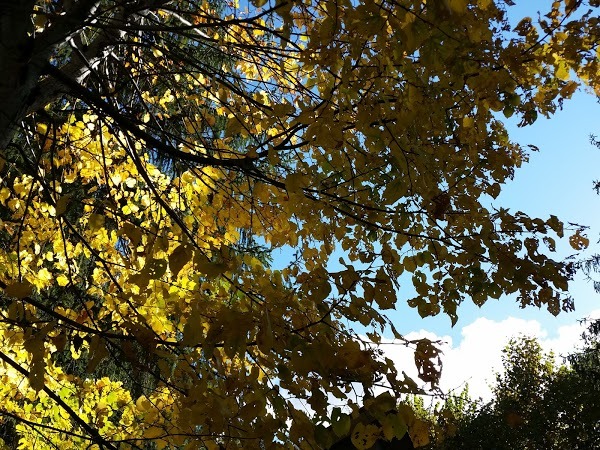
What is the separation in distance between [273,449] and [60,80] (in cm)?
173

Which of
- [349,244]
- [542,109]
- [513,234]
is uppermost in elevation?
[542,109]

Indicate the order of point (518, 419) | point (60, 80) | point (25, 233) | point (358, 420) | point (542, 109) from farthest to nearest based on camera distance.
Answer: point (518, 419) → point (25, 233) → point (542, 109) → point (60, 80) → point (358, 420)

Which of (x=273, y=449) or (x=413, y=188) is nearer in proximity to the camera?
(x=273, y=449)

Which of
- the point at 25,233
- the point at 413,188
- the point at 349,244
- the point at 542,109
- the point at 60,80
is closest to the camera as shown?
the point at 60,80

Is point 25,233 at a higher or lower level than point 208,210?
higher

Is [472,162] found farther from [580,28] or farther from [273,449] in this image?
[273,449]

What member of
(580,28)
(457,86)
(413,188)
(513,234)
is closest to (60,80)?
(413,188)

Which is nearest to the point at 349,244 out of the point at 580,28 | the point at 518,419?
the point at 580,28

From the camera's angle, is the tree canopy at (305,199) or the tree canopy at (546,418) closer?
the tree canopy at (305,199)

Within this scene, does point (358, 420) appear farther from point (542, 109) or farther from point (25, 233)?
point (25, 233)

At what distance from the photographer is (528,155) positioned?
3287 millimetres

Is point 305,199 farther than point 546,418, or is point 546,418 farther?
point 546,418

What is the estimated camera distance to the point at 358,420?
5.13 ft

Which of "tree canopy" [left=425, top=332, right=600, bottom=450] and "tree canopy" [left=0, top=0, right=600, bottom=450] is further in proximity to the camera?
"tree canopy" [left=425, top=332, right=600, bottom=450]
